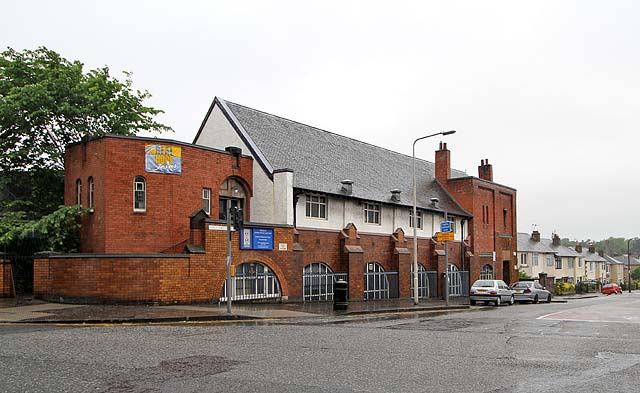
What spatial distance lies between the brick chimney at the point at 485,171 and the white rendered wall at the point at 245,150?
2734 cm

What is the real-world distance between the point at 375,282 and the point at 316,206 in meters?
6.66

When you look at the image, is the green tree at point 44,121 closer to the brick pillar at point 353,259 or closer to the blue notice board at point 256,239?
the blue notice board at point 256,239

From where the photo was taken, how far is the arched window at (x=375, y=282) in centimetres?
3350

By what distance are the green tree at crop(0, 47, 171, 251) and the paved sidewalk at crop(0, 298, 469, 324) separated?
5.98 m

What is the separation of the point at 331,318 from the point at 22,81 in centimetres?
1886

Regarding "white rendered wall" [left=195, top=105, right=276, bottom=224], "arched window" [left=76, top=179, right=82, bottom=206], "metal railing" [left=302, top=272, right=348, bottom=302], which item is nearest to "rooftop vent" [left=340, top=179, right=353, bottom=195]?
"metal railing" [left=302, top=272, right=348, bottom=302]

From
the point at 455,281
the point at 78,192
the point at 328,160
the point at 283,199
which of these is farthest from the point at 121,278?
the point at 455,281

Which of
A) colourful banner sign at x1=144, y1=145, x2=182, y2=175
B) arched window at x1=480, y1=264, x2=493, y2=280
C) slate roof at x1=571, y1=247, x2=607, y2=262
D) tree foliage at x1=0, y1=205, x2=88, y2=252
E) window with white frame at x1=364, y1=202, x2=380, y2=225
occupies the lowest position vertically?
slate roof at x1=571, y1=247, x2=607, y2=262

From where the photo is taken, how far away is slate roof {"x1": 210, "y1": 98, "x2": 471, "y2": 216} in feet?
101

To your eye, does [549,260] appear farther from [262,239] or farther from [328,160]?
[262,239]

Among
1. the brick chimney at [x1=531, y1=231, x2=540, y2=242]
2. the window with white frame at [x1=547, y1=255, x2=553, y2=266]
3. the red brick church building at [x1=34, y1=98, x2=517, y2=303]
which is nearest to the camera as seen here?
the red brick church building at [x1=34, y1=98, x2=517, y2=303]

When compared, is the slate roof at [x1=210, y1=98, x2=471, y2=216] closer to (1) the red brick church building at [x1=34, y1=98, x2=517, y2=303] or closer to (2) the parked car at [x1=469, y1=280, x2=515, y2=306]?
(1) the red brick church building at [x1=34, y1=98, x2=517, y2=303]

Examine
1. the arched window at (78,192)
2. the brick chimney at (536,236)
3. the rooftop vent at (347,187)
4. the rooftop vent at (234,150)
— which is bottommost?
the brick chimney at (536,236)

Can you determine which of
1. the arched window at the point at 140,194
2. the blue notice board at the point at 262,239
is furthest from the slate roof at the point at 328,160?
the arched window at the point at 140,194
